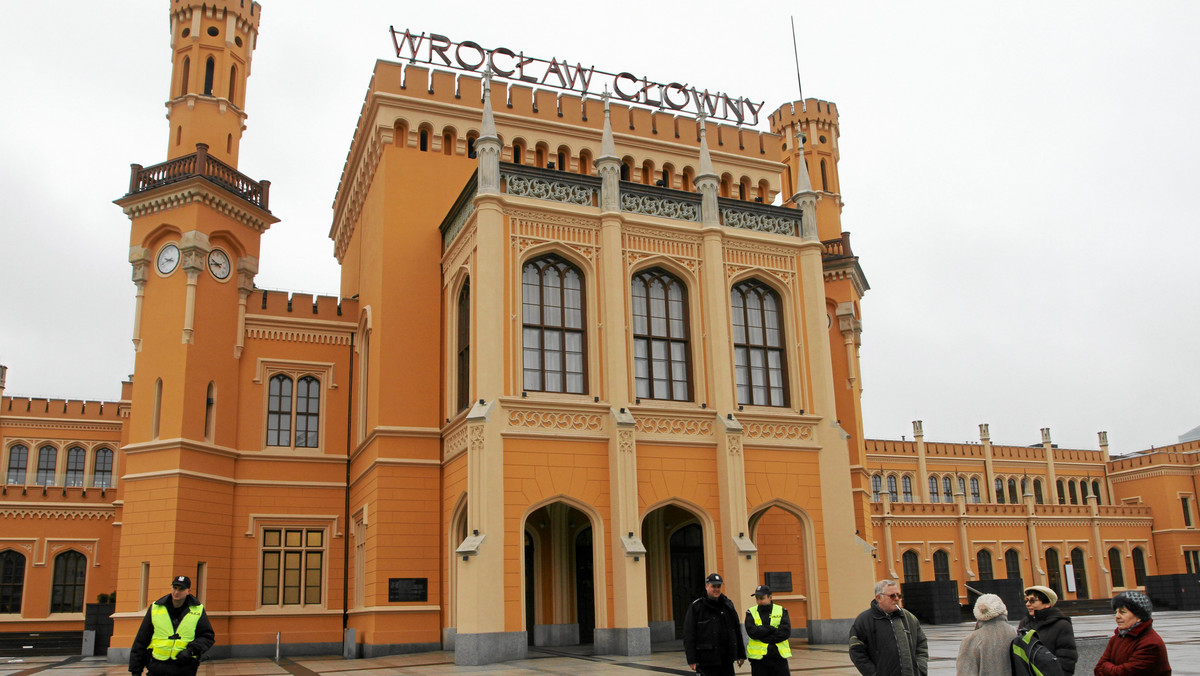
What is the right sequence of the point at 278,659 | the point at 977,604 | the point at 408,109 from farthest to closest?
the point at 408,109
the point at 278,659
the point at 977,604

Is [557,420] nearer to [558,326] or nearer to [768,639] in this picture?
[558,326]

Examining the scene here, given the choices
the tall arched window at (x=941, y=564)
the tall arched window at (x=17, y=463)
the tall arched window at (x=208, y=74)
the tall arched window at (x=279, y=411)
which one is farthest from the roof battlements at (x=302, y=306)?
the tall arched window at (x=941, y=564)

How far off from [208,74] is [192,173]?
440 centimetres

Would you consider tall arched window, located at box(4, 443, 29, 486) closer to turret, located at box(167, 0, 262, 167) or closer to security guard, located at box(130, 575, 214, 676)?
turret, located at box(167, 0, 262, 167)

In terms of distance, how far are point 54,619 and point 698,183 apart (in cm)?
3264

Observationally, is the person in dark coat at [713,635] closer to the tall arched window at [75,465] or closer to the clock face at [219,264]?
the clock face at [219,264]

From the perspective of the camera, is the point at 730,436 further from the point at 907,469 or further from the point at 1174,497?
the point at 1174,497

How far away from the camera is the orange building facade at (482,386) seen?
21156 mm

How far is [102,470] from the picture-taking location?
46.6 metres

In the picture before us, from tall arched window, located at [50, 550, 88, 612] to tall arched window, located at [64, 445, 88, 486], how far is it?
7861mm

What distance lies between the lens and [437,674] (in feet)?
56.2

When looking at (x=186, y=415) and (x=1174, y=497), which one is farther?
(x=1174, y=497)

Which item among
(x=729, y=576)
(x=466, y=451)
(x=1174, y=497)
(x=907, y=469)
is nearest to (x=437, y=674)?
(x=466, y=451)

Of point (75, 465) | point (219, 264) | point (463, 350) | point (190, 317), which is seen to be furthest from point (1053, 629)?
point (75, 465)
